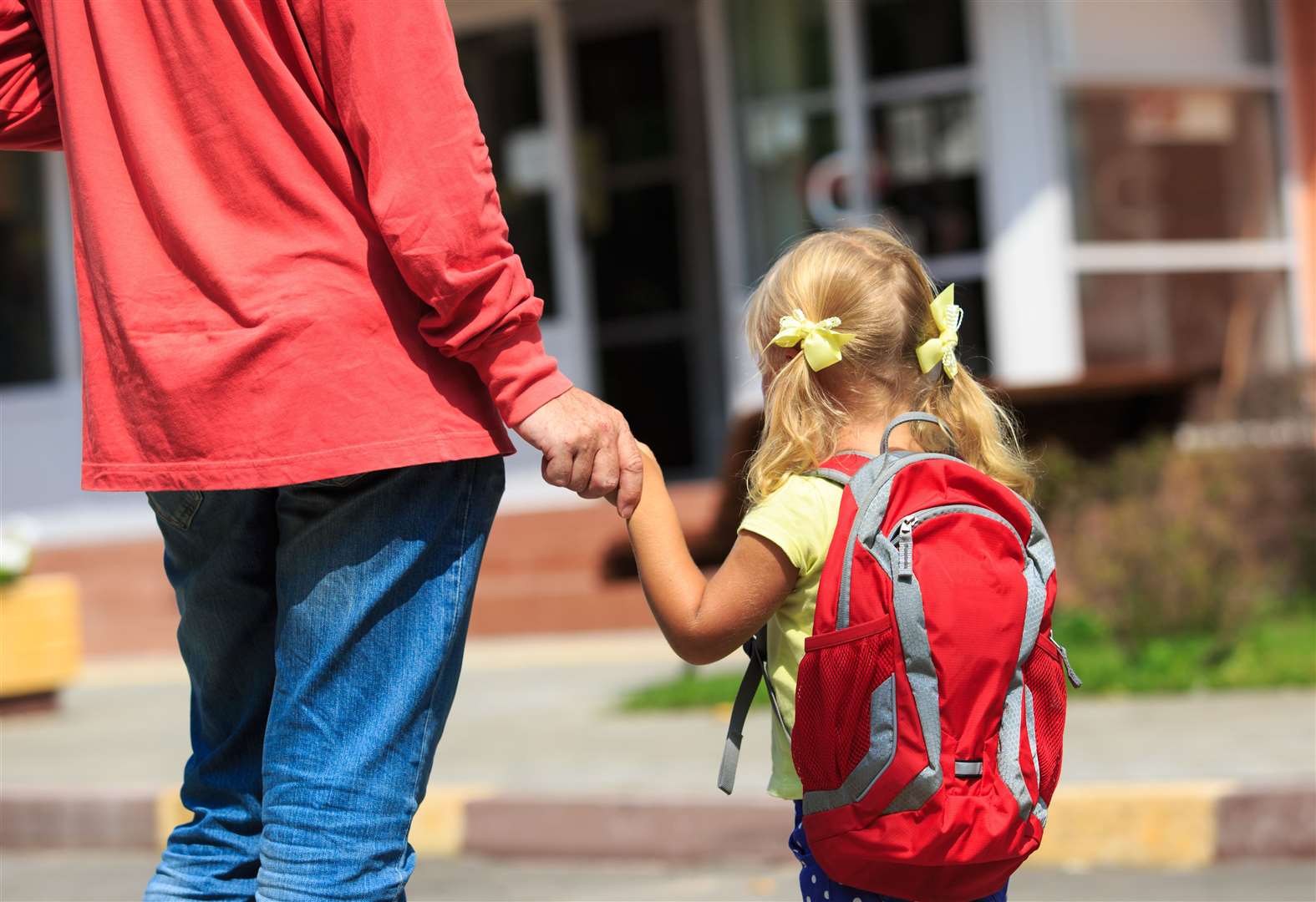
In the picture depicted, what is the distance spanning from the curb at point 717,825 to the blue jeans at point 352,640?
2549 mm

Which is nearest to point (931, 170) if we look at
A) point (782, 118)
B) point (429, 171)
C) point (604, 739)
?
point (782, 118)

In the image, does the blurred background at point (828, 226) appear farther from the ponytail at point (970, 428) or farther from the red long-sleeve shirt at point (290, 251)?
the red long-sleeve shirt at point (290, 251)

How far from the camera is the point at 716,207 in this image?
10.3 meters

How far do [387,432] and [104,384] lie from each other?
39cm

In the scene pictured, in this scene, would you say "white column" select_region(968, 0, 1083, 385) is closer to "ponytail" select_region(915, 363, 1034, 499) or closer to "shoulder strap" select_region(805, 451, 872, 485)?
"ponytail" select_region(915, 363, 1034, 499)

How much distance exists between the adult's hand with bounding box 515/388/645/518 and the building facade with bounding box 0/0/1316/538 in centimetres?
631

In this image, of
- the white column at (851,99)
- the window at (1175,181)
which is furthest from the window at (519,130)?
the window at (1175,181)

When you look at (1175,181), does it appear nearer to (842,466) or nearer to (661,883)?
(661,883)

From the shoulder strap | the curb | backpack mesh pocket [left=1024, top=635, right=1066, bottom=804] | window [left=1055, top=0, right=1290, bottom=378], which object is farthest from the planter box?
backpack mesh pocket [left=1024, top=635, right=1066, bottom=804]

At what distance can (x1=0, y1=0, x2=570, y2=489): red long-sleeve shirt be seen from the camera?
2.05 m

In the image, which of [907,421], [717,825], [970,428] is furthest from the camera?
[717,825]

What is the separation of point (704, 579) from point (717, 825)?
101 inches

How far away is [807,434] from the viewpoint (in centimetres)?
240

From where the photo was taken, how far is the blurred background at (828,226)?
669cm
